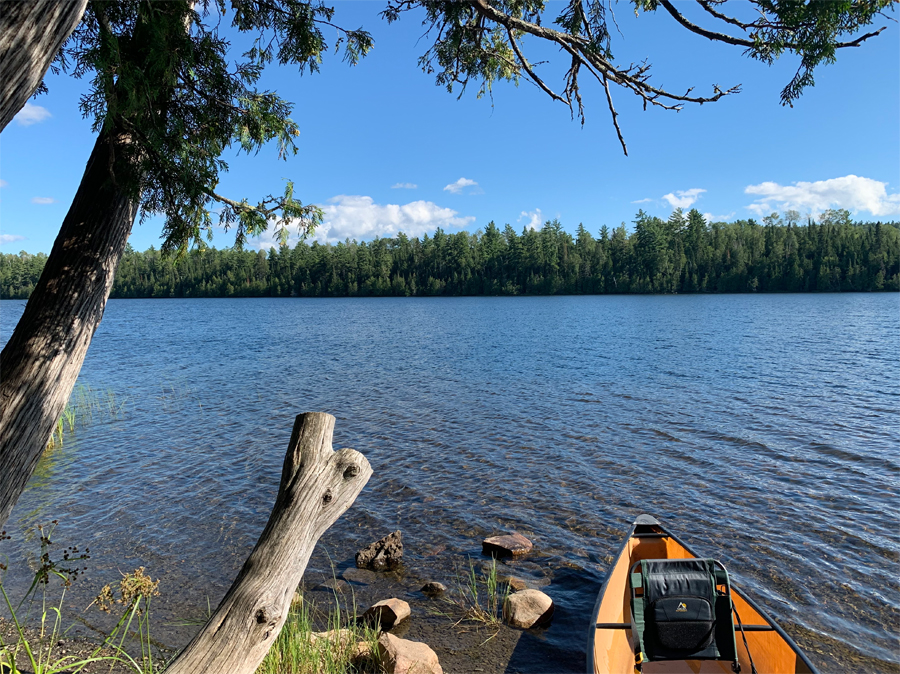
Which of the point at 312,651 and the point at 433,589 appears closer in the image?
the point at 312,651

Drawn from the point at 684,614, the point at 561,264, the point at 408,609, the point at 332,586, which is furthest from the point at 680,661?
the point at 561,264

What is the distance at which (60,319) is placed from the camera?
301 cm

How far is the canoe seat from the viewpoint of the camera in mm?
4465

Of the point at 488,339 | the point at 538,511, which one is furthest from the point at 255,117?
the point at 488,339

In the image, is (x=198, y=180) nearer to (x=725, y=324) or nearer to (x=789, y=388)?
(x=789, y=388)

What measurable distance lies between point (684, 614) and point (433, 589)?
2.85m

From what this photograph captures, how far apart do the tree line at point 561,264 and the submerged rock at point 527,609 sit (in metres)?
85.8

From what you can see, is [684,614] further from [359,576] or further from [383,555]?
[359,576]

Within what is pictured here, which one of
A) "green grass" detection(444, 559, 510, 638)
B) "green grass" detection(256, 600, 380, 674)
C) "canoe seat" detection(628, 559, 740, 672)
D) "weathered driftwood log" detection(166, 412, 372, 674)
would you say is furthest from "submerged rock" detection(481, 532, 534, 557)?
"weathered driftwood log" detection(166, 412, 372, 674)

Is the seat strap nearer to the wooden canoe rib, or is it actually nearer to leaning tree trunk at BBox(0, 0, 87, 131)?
the wooden canoe rib

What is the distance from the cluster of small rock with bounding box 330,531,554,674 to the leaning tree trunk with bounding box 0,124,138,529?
294cm

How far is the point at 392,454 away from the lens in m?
11.7

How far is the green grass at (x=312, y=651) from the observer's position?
408 centimetres

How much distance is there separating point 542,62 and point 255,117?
2.34 m
